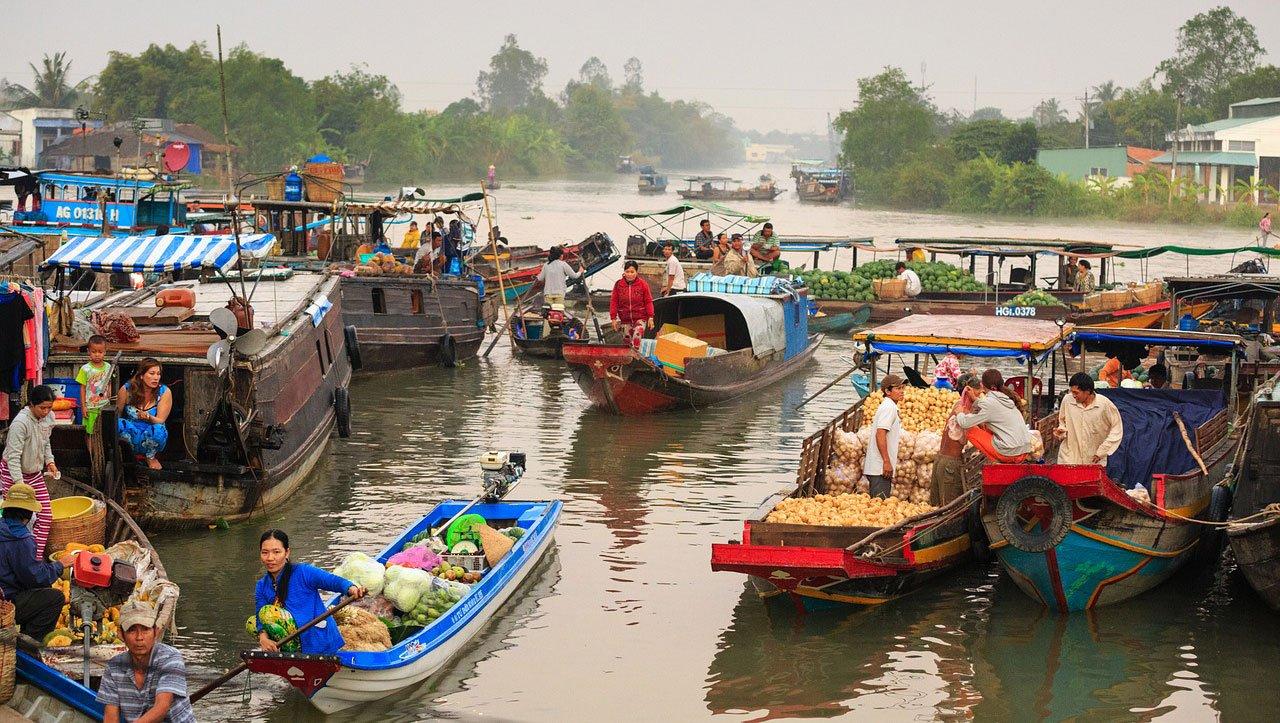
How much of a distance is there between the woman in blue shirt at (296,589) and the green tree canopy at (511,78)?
6948 inches

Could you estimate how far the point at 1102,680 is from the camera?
10180 mm

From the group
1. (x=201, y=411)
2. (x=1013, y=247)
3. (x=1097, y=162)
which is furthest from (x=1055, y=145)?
(x=201, y=411)

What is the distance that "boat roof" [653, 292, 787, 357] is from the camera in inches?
810

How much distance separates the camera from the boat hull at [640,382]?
18672mm

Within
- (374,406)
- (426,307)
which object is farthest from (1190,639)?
(426,307)

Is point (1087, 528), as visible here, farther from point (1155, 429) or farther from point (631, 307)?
point (631, 307)

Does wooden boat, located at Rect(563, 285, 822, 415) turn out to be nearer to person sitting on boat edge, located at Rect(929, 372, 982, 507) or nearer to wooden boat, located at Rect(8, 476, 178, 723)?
person sitting on boat edge, located at Rect(929, 372, 982, 507)

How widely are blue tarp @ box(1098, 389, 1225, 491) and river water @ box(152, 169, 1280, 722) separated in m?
1.05

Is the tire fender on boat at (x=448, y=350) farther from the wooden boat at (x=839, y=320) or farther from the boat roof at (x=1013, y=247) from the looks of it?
the boat roof at (x=1013, y=247)

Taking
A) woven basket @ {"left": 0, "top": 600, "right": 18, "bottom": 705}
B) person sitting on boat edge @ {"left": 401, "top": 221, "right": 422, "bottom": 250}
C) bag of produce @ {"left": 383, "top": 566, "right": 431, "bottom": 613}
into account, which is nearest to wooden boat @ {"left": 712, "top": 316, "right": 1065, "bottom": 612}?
bag of produce @ {"left": 383, "top": 566, "right": 431, "bottom": 613}

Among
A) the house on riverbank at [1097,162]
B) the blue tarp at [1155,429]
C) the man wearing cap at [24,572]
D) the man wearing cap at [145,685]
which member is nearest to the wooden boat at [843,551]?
the blue tarp at [1155,429]

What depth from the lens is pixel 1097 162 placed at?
76562 millimetres

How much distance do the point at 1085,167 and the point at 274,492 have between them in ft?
229

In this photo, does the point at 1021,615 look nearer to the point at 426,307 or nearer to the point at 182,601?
the point at 182,601
